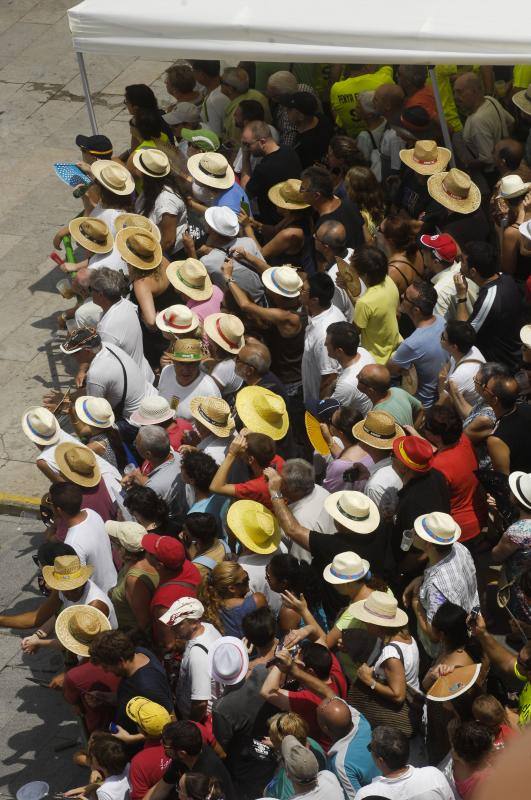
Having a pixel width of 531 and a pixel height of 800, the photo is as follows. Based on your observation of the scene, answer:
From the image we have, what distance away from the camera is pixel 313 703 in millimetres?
5371

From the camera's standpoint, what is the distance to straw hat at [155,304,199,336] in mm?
7801

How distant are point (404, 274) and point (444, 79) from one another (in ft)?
11.2

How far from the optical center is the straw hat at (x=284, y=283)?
25.7ft

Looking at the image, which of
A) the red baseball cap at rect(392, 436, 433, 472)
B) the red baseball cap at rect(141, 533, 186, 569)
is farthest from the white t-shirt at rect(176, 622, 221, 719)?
the red baseball cap at rect(392, 436, 433, 472)

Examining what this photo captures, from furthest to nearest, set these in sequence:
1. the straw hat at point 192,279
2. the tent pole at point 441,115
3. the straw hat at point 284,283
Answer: the tent pole at point 441,115
the straw hat at point 192,279
the straw hat at point 284,283

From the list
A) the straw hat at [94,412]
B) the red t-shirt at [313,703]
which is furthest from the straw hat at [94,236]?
the red t-shirt at [313,703]

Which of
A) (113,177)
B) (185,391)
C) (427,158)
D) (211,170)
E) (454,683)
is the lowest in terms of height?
(185,391)

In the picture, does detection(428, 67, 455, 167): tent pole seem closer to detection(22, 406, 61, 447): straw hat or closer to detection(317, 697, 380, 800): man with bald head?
detection(22, 406, 61, 447): straw hat

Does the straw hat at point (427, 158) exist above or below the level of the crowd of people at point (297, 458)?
above

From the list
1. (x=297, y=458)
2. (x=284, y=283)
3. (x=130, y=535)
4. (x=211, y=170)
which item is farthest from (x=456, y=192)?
(x=130, y=535)

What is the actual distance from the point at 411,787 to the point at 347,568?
1301 millimetres

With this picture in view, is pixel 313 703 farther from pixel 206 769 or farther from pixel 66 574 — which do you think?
pixel 66 574

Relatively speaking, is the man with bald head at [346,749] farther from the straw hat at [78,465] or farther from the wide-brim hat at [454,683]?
the straw hat at [78,465]

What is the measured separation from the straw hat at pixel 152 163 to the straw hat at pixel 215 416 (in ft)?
9.10
